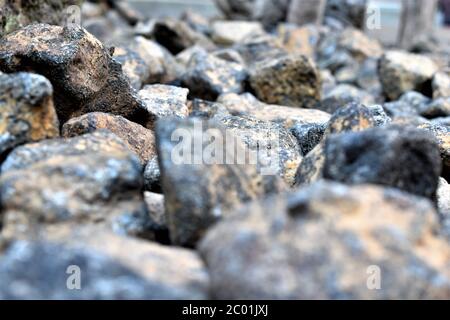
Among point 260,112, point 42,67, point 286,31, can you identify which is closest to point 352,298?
point 42,67

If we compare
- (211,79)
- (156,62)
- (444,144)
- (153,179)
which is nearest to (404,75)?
(211,79)

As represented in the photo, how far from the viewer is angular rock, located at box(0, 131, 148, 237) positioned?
2.25m

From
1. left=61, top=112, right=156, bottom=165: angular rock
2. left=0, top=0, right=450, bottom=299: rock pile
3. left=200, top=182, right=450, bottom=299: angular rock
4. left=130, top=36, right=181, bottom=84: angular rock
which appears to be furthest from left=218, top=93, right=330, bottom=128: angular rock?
left=200, top=182, right=450, bottom=299: angular rock

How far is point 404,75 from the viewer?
6.21m

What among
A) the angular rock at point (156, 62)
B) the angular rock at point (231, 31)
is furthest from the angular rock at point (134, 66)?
the angular rock at point (231, 31)

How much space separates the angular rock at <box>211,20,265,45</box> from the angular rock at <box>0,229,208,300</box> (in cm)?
665

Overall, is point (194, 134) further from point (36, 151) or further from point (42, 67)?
point (42, 67)

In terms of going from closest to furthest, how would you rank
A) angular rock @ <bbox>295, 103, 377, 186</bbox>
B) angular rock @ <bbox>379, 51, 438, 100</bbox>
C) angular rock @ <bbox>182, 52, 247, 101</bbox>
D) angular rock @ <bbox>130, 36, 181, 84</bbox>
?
→ angular rock @ <bbox>295, 103, 377, 186</bbox> → angular rock @ <bbox>182, 52, 247, 101</bbox> → angular rock @ <bbox>130, 36, 181, 84</bbox> → angular rock @ <bbox>379, 51, 438, 100</bbox>

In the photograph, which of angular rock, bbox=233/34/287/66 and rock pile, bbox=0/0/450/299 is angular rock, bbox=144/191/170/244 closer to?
rock pile, bbox=0/0/450/299

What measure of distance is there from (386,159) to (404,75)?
161 inches

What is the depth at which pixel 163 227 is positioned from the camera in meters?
2.45

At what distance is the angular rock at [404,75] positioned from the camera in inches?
243

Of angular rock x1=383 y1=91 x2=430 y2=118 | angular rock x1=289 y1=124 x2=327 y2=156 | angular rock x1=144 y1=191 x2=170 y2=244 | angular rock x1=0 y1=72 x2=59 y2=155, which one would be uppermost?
angular rock x1=0 y1=72 x2=59 y2=155

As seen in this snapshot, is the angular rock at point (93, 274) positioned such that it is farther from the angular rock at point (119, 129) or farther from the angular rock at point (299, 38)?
the angular rock at point (299, 38)
